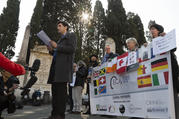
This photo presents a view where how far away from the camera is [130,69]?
3562mm

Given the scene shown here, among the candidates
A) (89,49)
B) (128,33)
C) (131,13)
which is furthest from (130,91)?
(131,13)

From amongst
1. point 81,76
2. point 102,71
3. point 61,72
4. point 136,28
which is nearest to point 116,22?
point 136,28

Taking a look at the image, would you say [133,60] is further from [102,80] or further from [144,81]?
[102,80]

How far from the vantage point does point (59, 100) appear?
281 cm

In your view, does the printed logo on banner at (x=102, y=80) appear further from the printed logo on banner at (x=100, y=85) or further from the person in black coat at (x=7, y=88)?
the person in black coat at (x=7, y=88)

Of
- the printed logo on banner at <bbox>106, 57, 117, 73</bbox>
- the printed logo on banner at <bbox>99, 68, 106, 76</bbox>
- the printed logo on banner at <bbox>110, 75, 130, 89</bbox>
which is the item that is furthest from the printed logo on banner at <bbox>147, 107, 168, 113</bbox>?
the printed logo on banner at <bbox>99, 68, 106, 76</bbox>

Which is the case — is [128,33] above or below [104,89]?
above

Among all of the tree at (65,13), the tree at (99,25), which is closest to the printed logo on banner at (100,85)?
the tree at (65,13)

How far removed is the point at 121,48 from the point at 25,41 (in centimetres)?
1705

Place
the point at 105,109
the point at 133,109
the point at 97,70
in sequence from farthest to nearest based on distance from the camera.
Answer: the point at 97,70 → the point at 105,109 → the point at 133,109

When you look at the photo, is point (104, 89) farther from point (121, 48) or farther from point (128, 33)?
point (128, 33)

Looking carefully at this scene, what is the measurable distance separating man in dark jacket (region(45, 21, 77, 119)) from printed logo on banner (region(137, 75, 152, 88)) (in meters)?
1.44

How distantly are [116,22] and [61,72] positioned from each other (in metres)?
29.3

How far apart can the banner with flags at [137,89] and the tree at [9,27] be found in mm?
27306
